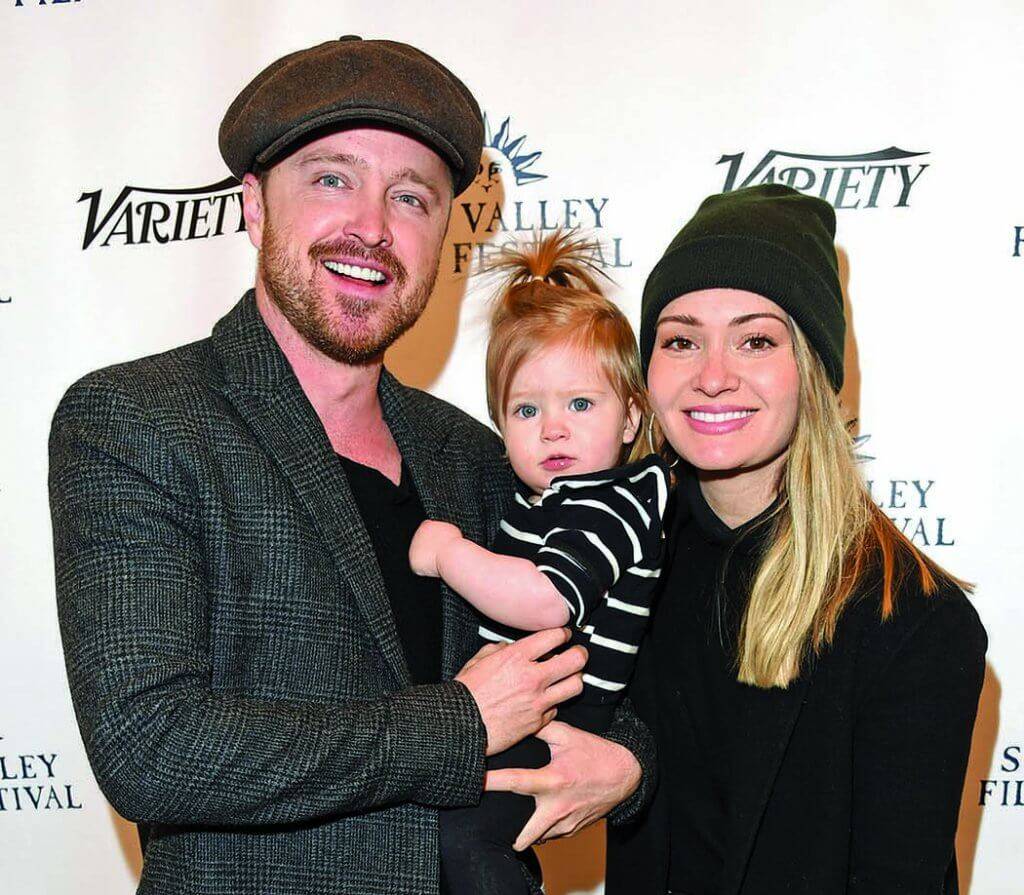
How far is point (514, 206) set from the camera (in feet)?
9.40

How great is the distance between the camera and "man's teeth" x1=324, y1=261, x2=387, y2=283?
1935 mm

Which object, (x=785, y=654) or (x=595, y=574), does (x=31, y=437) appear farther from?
(x=785, y=654)

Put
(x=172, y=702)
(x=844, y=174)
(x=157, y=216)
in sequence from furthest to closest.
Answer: (x=157, y=216) < (x=844, y=174) < (x=172, y=702)

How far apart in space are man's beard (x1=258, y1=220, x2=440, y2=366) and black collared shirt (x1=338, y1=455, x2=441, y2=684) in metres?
0.22

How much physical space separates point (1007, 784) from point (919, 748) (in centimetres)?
134

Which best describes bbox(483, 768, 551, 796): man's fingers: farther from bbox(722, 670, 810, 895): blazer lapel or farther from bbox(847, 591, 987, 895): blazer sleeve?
bbox(847, 591, 987, 895): blazer sleeve

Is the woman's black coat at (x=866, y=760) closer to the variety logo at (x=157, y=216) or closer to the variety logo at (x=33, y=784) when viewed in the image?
the variety logo at (x=157, y=216)

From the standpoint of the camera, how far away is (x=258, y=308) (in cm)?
199

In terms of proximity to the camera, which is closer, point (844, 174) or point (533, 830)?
point (533, 830)

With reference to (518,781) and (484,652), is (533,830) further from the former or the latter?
(484,652)

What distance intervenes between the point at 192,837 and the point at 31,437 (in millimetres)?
1666

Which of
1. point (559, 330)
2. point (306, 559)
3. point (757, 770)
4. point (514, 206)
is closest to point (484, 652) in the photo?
point (306, 559)

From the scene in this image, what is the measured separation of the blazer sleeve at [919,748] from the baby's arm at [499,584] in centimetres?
60

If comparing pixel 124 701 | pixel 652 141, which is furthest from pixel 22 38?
pixel 124 701
